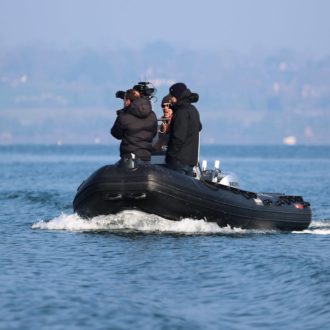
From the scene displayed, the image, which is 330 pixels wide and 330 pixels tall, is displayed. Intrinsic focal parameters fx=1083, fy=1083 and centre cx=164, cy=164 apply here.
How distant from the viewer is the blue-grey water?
37.4 feet

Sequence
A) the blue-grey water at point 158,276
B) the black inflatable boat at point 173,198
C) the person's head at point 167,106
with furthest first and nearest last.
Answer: the person's head at point 167,106, the black inflatable boat at point 173,198, the blue-grey water at point 158,276

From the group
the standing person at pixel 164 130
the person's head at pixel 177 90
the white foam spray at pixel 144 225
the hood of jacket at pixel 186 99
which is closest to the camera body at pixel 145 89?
the person's head at pixel 177 90

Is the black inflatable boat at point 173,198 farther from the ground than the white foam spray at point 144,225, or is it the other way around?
the black inflatable boat at point 173,198

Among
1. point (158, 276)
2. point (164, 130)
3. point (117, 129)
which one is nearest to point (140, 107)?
point (117, 129)

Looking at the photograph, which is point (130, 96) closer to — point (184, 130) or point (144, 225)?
point (184, 130)

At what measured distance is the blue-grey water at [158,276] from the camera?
11406 mm

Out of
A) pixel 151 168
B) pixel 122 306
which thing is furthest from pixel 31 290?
pixel 151 168

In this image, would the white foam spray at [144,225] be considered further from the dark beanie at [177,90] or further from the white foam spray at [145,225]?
the dark beanie at [177,90]

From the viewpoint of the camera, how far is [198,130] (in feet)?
60.7

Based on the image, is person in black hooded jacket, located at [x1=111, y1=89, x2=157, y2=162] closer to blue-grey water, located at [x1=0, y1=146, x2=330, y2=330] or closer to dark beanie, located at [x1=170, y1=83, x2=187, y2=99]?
dark beanie, located at [x1=170, y1=83, x2=187, y2=99]

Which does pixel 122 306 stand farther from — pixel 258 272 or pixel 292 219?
pixel 292 219

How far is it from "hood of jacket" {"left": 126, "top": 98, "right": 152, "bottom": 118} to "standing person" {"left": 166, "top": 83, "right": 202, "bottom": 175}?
599mm

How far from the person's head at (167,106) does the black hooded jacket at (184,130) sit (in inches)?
8.5

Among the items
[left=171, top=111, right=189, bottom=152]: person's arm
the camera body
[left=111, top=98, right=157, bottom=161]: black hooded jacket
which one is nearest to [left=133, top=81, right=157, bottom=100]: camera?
the camera body
